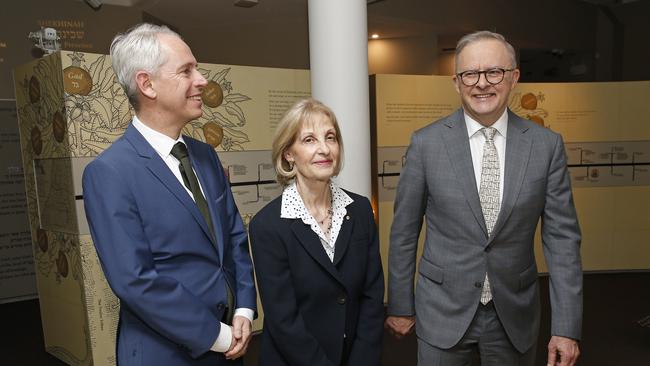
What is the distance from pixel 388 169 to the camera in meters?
5.07

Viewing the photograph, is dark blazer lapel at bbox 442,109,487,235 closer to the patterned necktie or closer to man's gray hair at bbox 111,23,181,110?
the patterned necktie

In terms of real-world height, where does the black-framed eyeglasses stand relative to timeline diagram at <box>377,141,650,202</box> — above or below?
above

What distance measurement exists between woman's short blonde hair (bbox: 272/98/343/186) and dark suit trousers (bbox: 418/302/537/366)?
79 centimetres

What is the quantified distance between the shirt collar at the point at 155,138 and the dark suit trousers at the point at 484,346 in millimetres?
1232

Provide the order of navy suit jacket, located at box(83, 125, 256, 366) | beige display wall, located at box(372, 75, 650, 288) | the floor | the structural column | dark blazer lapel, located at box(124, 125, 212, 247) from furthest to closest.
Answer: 1. beige display wall, located at box(372, 75, 650, 288)
2. the floor
3. the structural column
4. dark blazer lapel, located at box(124, 125, 212, 247)
5. navy suit jacket, located at box(83, 125, 256, 366)

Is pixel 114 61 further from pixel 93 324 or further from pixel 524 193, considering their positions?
pixel 93 324

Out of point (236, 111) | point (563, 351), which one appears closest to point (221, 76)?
point (236, 111)

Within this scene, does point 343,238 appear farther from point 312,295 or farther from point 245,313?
point 245,313

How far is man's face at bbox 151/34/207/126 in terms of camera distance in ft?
5.23

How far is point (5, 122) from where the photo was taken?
19.1 feet

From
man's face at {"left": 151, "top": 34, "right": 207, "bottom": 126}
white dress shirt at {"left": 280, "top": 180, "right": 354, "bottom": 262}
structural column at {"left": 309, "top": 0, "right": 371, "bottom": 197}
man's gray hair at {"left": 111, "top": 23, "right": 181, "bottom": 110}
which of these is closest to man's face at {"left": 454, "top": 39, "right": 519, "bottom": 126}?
white dress shirt at {"left": 280, "top": 180, "right": 354, "bottom": 262}

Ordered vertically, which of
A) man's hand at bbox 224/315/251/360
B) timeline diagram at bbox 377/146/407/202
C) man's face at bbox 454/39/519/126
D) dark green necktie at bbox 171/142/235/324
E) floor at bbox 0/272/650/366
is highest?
man's face at bbox 454/39/519/126

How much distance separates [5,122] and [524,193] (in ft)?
20.2

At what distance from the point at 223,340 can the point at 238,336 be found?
0.07 meters
